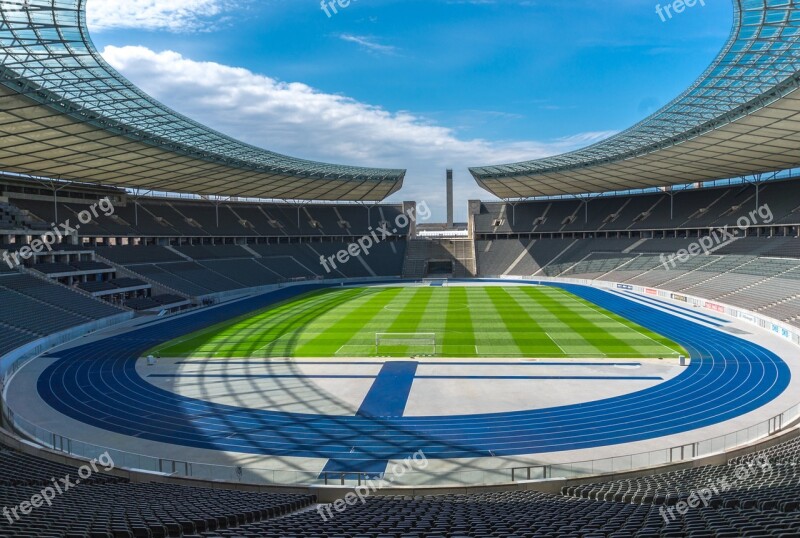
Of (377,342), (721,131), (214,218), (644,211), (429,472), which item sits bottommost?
(429,472)

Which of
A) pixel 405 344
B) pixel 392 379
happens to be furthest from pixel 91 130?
pixel 392 379

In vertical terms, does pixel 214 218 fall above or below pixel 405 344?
above

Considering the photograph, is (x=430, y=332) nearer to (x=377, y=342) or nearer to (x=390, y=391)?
(x=377, y=342)

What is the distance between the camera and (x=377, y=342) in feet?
94.1

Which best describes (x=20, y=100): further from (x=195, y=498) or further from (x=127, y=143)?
(x=195, y=498)

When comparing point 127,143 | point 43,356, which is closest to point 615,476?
point 43,356

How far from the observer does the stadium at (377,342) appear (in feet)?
36.9

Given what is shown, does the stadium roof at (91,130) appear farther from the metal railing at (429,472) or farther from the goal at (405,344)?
the goal at (405,344)

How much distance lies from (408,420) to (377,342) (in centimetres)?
1042

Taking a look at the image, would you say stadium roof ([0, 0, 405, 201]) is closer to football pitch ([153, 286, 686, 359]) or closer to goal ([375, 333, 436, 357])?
football pitch ([153, 286, 686, 359])

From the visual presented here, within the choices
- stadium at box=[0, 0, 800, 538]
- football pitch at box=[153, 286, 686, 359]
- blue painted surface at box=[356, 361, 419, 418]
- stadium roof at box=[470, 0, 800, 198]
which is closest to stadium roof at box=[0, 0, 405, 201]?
stadium at box=[0, 0, 800, 538]

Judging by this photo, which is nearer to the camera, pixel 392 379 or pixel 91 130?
pixel 392 379

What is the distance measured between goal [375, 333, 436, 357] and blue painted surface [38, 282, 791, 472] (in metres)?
9.56

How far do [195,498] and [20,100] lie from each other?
26016 millimetres
